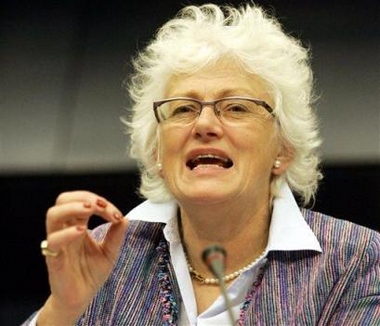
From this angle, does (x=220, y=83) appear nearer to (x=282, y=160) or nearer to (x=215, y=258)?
(x=282, y=160)

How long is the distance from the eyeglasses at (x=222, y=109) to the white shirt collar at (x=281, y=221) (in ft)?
0.59

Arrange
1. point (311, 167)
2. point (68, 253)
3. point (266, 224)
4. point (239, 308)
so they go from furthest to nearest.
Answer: point (311, 167)
point (266, 224)
point (239, 308)
point (68, 253)

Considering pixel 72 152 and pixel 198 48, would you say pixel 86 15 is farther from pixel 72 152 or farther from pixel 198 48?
pixel 198 48

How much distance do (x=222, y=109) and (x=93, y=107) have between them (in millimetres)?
1378

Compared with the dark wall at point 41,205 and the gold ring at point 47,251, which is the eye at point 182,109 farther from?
the dark wall at point 41,205

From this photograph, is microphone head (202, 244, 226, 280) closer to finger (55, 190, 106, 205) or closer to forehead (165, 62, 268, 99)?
finger (55, 190, 106, 205)

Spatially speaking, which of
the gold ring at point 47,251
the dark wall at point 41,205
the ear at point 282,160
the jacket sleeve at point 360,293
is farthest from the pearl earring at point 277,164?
the dark wall at point 41,205

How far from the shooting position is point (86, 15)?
2928 mm

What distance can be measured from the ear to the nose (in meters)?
0.17

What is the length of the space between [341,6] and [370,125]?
0.41 metres

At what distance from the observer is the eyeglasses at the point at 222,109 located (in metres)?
1.54

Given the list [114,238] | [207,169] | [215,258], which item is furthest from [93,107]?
[215,258]

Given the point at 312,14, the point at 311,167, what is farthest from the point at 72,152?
the point at 311,167

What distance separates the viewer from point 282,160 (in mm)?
1653
